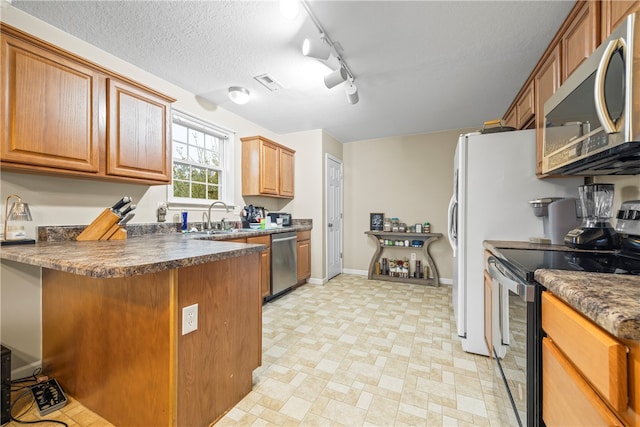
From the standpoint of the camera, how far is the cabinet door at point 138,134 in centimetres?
187

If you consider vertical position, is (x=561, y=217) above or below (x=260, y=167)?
below

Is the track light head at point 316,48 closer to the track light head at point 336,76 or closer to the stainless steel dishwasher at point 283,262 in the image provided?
the track light head at point 336,76

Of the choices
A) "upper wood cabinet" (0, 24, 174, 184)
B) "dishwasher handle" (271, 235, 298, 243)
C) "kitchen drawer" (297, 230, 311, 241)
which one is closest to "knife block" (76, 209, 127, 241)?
"upper wood cabinet" (0, 24, 174, 184)

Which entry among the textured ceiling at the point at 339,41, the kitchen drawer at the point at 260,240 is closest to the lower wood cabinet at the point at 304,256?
the kitchen drawer at the point at 260,240

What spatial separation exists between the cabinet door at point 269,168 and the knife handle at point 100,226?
180 cm

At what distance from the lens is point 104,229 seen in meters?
1.88

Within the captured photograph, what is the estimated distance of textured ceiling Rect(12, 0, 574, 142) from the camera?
5.42 feet

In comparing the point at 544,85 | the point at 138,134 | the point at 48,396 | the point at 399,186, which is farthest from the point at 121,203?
the point at 399,186

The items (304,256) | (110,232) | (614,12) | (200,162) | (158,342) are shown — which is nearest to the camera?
(158,342)

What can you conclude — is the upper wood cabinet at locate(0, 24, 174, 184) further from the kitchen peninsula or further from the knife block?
the kitchen peninsula

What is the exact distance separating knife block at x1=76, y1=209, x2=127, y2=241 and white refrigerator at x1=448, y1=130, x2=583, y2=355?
275 centimetres

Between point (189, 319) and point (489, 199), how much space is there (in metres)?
2.25

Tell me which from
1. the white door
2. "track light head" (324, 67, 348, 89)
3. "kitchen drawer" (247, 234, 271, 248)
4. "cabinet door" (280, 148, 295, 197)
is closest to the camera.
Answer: "track light head" (324, 67, 348, 89)

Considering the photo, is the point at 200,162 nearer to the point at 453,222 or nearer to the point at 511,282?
the point at 453,222
